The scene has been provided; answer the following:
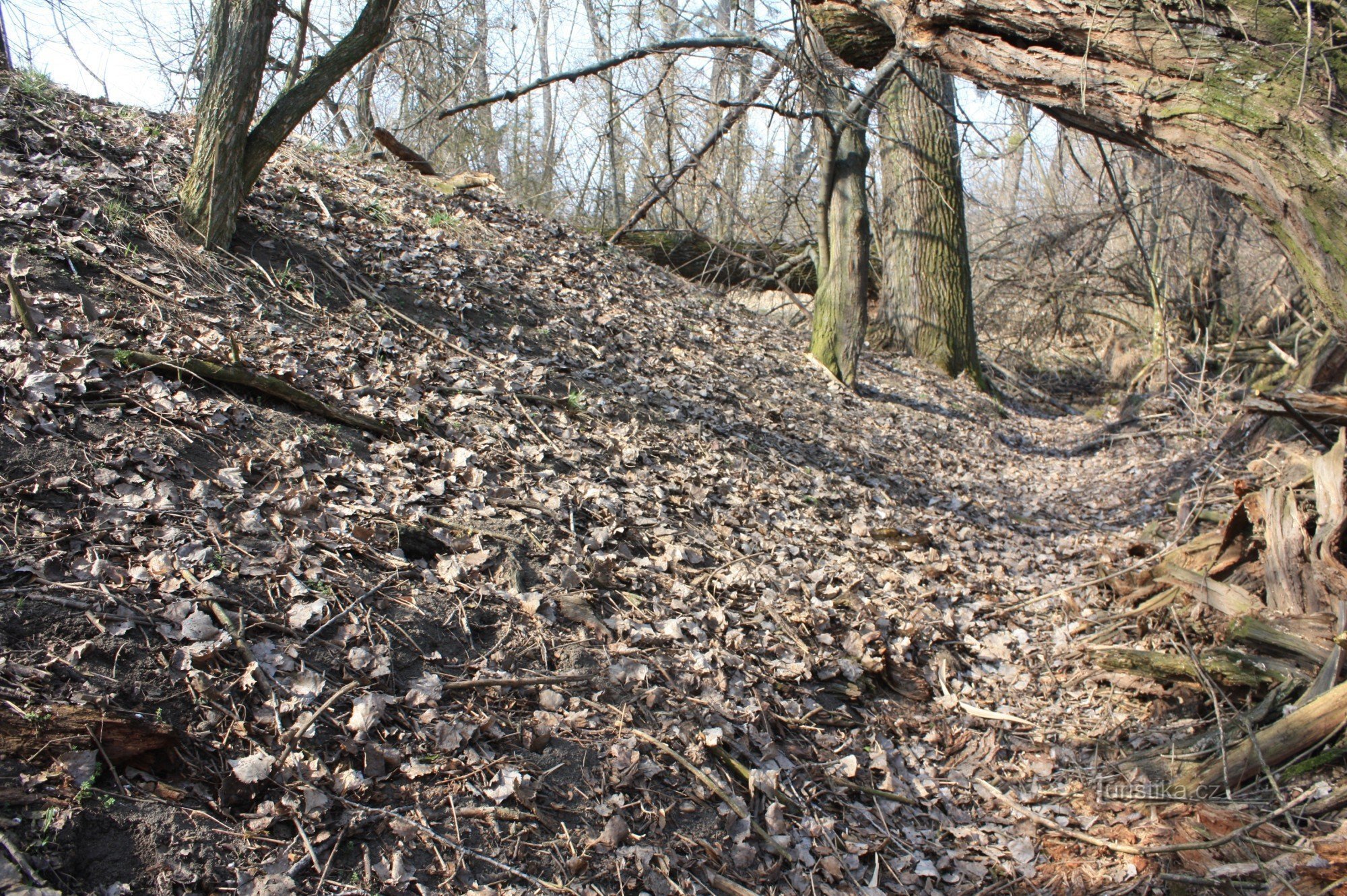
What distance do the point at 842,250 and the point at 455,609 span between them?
6.44 m

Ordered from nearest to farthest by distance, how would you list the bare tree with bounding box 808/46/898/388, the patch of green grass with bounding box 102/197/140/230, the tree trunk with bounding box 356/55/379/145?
1. the patch of green grass with bounding box 102/197/140/230
2. the bare tree with bounding box 808/46/898/388
3. the tree trunk with bounding box 356/55/379/145

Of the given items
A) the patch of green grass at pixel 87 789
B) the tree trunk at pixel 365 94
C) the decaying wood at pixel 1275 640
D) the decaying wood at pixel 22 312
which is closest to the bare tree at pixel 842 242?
the decaying wood at pixel 1275 640

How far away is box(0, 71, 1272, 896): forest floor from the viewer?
7.63ft

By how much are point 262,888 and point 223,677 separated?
72 centimetres

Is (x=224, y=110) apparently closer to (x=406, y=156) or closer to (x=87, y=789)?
(x=406, y=156)

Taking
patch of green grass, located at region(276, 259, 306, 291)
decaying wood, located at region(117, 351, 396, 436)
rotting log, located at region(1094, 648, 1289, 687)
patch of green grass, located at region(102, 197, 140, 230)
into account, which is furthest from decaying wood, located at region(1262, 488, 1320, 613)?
patch of green grass, located at region(102, 197, 140, 230)

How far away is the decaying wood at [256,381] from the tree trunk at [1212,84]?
128 inches

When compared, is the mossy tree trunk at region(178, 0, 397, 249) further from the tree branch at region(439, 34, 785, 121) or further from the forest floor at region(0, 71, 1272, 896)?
the tree branch at region(439, 34, 785, 121)

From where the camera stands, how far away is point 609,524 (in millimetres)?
4258

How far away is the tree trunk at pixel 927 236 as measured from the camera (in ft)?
34.5

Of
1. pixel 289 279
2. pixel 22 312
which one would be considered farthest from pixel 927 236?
pixel 22 312

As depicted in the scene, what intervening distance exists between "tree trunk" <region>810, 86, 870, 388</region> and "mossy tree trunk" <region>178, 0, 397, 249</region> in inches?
184

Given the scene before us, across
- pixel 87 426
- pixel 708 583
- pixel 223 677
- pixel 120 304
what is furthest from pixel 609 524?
pixel 120 304

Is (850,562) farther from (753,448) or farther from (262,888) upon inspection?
(262,888)
